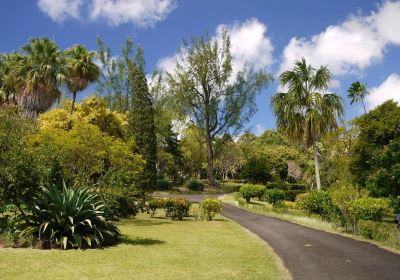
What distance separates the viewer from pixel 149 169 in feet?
107

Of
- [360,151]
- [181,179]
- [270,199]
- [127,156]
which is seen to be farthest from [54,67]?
[181,179]

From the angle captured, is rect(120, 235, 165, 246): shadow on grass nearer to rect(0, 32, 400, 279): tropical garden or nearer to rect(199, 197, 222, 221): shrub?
rect(0, 32, 400, 279): tropical garden

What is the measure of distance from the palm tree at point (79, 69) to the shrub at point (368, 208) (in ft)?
89.8

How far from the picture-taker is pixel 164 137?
206ft

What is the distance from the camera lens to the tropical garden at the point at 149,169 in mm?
13078

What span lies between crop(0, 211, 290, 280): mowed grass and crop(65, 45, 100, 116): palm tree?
2397 centimetres

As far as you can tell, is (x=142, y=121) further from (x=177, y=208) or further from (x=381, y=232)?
(x=381, y=232)

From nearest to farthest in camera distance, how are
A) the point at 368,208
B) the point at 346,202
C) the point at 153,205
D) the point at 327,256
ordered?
the point at 327,256, the point at 368,208, the point at 346,202, the point at 153,205

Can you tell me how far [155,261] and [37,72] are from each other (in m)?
27.9

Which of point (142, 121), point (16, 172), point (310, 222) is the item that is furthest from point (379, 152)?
point (16, 172)

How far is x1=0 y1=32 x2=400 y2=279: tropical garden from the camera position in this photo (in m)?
13.1

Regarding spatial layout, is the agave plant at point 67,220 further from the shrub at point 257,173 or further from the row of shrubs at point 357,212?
the shrub at point 257,173

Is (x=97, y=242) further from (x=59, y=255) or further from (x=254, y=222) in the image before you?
(x=254, y=222)

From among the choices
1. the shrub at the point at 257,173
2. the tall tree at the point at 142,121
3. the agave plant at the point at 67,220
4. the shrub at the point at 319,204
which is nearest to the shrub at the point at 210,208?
the shrub at the point at 319,204
